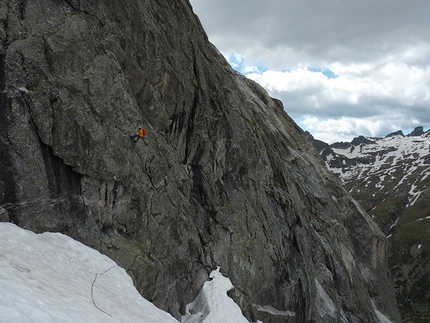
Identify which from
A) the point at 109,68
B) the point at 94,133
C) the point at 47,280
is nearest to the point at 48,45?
the point at 109,68

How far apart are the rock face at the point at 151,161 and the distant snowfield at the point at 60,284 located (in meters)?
1.24

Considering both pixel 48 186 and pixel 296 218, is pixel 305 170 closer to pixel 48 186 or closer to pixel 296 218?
pixel 296 218

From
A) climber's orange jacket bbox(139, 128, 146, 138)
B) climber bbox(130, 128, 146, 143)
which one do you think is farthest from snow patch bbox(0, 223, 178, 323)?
climber's orange jacket bbox(139, 128, 146, 138)

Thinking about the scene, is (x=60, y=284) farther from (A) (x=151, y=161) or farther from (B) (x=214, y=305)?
(B) (x=214, y=305)

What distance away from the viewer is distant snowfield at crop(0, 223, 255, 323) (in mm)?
9434

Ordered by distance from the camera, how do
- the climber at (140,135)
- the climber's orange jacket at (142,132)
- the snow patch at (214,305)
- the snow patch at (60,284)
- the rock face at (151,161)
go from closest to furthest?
the snow patch at (60,284) → the rock face at (151,161) → the climber at (140,135) → the climber's orange jacket at (142,132) → the snow patch at (214,305)

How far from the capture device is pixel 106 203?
60.9ft

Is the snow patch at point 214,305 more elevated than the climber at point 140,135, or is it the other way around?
the climber at point 140,135

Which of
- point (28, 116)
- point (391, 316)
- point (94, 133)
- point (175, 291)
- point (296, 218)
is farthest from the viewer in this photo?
point (391, 316)

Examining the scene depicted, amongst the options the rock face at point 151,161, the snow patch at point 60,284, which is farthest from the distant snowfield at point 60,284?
→ the rock face at point 151,161

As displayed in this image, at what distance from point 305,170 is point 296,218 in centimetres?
1540

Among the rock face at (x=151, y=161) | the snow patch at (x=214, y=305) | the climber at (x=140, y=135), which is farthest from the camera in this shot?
the snow patch at (x=214, y=305)

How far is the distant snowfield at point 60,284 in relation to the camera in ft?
31.0

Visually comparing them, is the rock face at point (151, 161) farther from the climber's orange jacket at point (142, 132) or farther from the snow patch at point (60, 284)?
the snow patch at point (60, 284)
